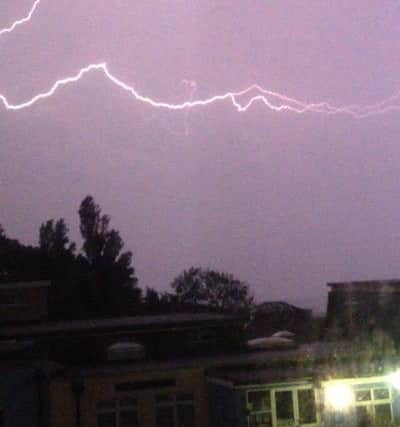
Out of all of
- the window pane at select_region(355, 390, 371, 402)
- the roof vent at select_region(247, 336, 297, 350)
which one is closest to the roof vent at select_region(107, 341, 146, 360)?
the roof vent at select_region(247, 336, 297, 350)

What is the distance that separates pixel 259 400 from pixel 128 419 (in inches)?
107

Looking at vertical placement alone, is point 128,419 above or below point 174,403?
below

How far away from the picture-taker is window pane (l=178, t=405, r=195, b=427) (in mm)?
16078

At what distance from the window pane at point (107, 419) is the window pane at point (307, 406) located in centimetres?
384

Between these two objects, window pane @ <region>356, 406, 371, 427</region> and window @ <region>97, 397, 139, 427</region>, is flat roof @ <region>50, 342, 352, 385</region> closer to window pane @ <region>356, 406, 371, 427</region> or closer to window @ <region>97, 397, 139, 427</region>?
window @ <region>97, 397, 139, 427</region>

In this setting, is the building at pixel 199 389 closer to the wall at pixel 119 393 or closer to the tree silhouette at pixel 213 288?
the wall at pixel 119 393

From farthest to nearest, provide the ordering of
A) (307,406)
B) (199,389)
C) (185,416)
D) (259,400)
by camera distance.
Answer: (199,389), (185,416), (307,406), (259,400)

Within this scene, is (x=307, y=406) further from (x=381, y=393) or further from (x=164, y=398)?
(x=164, y=398)

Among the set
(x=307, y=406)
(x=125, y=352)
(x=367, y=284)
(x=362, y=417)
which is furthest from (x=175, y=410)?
(x=367, y=284)

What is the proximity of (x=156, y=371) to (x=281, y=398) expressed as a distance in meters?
2.65

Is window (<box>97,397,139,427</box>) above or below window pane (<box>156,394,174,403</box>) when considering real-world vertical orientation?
below

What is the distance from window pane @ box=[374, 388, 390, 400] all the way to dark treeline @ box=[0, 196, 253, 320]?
23740 mm

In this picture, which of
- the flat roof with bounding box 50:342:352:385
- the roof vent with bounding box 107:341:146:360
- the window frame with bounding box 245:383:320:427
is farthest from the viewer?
the roof vent with bounding box 107:341:146:360

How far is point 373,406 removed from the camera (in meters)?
16.0
